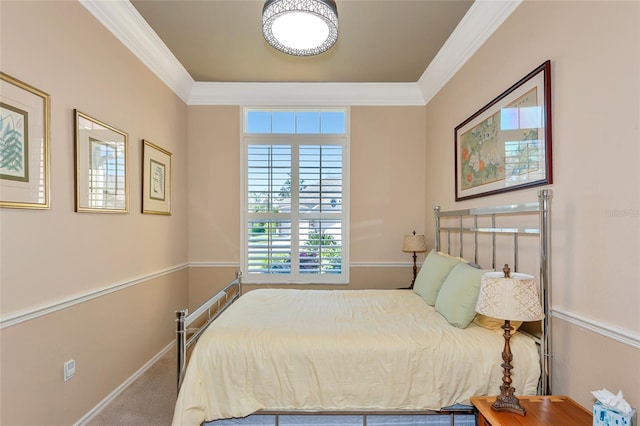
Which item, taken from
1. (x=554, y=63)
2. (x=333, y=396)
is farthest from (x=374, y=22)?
(x=333, y=396)

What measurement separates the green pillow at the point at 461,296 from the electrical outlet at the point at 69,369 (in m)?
2.40

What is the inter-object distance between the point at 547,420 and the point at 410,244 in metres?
2.16

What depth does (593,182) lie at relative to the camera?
152cm

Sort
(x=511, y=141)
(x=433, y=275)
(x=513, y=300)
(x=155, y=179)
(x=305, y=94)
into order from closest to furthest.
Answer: (x=513, y=300) < (x=511, y=141) < (x=433, y=275) < (x=155, y=179) < (x=305, y=94)

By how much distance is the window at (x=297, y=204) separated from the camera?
3.96 m

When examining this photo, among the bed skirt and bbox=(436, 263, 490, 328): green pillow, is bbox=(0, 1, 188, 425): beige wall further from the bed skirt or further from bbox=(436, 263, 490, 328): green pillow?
bbox=(436, 263, 490, 328): green pillow

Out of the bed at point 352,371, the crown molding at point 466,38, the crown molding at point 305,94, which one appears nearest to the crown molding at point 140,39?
the crown molding at point 305,94

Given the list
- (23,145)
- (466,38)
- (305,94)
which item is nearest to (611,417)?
(466,38)

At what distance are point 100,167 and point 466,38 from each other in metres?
3.01

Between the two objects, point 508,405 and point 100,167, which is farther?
point 100,167

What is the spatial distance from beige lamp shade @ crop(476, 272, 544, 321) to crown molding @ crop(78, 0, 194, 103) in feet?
9.78

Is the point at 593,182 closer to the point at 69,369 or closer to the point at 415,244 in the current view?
the point at 415,244

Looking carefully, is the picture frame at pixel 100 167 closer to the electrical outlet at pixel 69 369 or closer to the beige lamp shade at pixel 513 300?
the electrical outlet at pixel 69 369

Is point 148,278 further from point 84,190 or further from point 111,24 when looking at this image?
point 111,24
